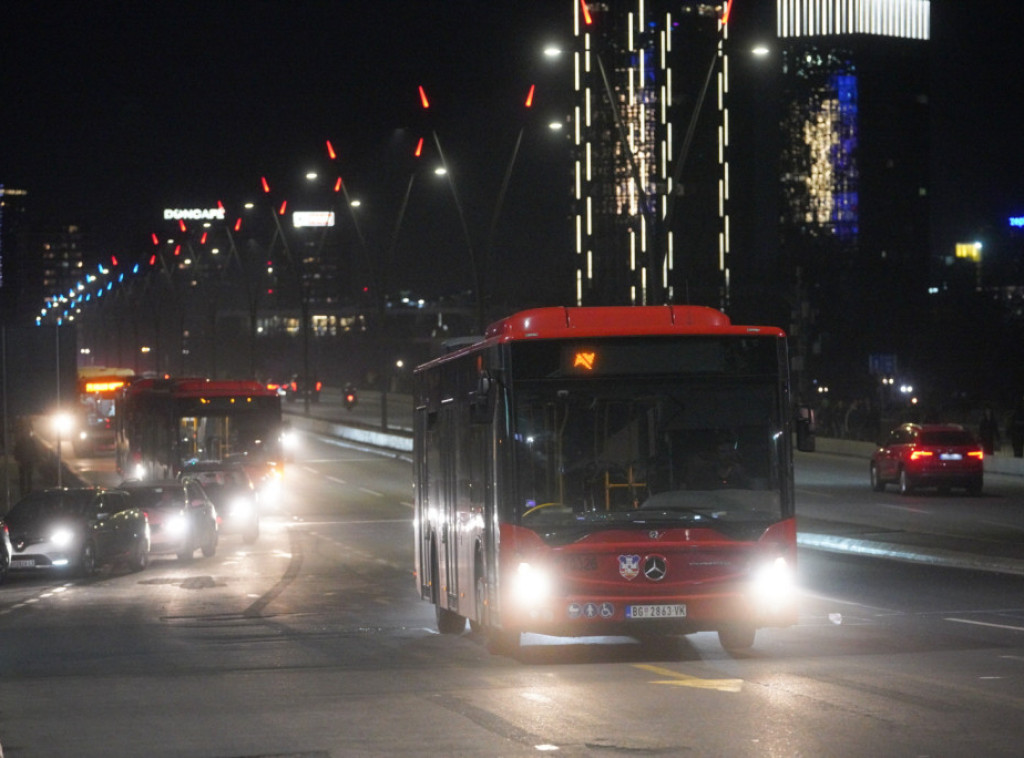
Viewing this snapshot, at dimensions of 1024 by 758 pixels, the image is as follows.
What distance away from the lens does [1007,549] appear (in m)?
27.9

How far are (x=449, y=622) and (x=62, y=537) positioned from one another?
40.9 feet

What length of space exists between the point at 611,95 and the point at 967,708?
29486 mm

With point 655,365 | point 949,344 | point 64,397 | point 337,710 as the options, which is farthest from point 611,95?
point 949,344

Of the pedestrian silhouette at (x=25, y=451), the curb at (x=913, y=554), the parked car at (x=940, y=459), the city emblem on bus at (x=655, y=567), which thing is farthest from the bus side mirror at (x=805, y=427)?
the pedestrian silhouette at (x=25, y=451)

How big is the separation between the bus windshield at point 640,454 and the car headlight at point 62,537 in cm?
1570

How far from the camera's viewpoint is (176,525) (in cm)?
3161

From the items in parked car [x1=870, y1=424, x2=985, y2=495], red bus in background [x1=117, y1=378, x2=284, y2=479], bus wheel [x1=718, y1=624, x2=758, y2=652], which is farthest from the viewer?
red bus in background [x1=117, y1=378, x2=284, y2=479]

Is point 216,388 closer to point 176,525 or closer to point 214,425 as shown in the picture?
point 214,425

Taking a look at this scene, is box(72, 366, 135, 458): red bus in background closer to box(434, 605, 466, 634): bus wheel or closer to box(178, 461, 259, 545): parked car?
box(178, 461, 259, 545): parked car

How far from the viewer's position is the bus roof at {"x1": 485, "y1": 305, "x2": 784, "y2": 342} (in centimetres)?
1474

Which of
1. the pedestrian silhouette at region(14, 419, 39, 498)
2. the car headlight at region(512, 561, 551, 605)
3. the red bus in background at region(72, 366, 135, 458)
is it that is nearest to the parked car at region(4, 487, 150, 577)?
the car headlight at region(512, 561, 551, 605)

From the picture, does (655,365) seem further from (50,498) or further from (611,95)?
(611,95)

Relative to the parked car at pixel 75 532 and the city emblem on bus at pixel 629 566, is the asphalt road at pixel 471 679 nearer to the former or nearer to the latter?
the city emblem on bus at pixel 629 566

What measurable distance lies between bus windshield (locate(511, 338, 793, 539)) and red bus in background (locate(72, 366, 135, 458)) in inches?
2544
